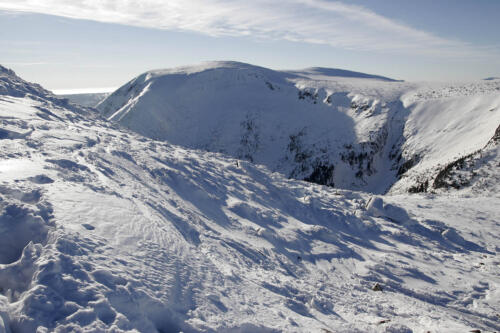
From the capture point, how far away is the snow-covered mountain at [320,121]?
83.5 ft

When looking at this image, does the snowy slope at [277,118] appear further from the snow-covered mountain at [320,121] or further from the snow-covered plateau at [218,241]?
the snow-covered plateau at [218,241]

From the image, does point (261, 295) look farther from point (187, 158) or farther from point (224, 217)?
point (187, 158)

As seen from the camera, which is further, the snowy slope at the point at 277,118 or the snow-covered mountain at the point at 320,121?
the snowy slope at the point at 277,118

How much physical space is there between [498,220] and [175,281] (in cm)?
1303

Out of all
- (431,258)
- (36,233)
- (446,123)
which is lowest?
(431,258)

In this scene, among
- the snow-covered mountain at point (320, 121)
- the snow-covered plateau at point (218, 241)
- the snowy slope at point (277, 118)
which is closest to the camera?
the snow-covered plateau at point (218, 241)

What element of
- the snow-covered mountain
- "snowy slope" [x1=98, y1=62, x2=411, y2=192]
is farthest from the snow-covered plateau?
"snowy slope" [x1=98, y1=62, x2=411, y2=192]

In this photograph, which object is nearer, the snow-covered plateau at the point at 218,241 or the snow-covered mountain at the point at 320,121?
the snow-covered plateau at the point at 218,241

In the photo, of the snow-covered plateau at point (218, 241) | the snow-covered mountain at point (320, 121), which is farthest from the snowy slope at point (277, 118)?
the snow-covered plateau at point (218, 241)

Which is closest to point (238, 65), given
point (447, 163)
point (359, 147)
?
point (359, 147)

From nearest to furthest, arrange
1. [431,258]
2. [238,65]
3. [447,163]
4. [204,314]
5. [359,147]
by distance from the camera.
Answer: [204,314] → [431,258] → [447,163] → [359,147] → [238,65]

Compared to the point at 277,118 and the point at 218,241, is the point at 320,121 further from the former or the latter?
the point at 218,241

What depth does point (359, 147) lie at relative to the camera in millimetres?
28375

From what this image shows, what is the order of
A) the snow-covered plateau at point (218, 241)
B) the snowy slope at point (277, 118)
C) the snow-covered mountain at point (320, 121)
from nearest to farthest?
the snow-covered plateau at point (218, 241), the snow-covered mountain at point (320, 121), the snowy slope at point (277, 118)
